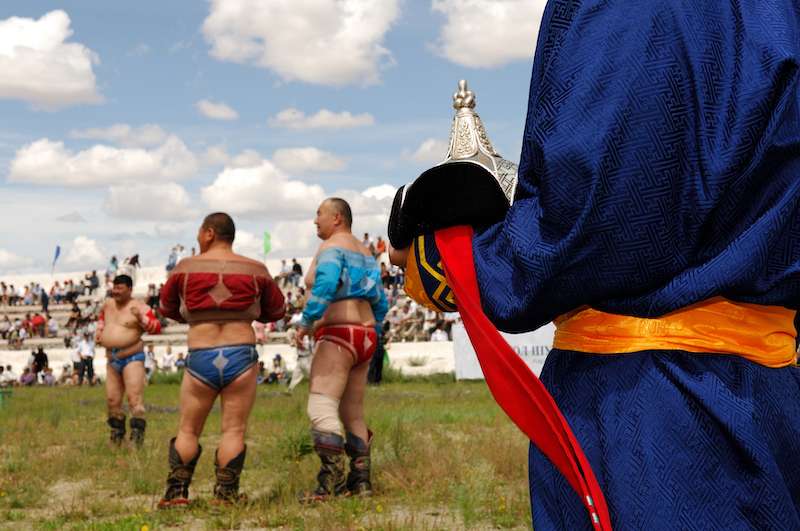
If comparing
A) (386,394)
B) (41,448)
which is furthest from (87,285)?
(41,448)

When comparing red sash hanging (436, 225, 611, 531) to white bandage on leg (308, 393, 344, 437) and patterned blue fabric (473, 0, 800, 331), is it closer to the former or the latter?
patterned blue fabric (473, 0, 800, 331)

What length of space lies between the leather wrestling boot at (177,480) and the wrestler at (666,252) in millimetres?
4921

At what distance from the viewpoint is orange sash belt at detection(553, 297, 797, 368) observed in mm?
1702

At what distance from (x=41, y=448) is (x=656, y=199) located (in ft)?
31.3

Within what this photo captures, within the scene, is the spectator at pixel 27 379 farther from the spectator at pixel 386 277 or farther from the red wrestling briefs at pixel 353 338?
the red wrestling briefs at pixel 353 338

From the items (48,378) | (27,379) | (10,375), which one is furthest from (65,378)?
(10,375)

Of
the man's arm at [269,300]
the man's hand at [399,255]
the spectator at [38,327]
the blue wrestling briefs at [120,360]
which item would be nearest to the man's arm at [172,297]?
Result: the man's arm at [269,300]

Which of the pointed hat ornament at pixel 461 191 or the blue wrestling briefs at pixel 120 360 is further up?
the pointed hat ornament at pixel 461 191

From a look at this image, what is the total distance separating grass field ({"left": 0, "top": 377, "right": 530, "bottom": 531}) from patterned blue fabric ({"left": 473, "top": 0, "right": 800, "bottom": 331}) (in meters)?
4.02

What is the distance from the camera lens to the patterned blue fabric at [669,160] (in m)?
1.63

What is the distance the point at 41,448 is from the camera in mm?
10039

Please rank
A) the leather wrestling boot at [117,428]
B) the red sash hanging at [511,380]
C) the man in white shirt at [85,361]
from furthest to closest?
the man in white shirt at [85,361] → the leather wrestling boot at [117,428] → the red sash hanging at [511,380]

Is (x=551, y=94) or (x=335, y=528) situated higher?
(x=551, y=94)

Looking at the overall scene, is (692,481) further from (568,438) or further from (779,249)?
(779,249)
